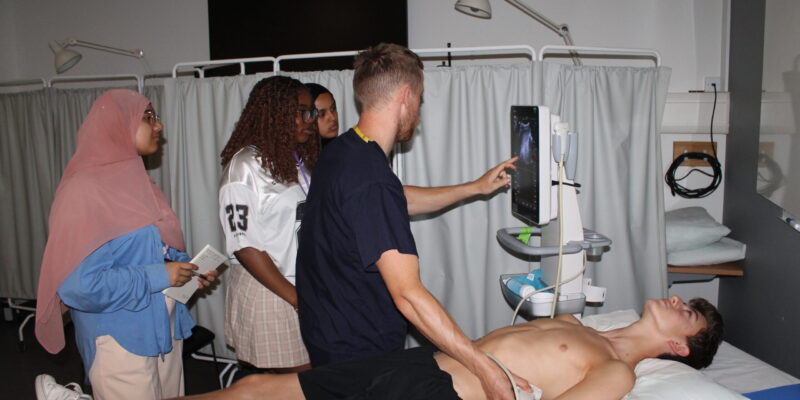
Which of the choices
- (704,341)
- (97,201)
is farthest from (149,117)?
(704,341)

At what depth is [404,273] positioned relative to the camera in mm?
1406

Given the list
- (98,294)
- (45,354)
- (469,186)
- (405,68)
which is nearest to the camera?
(405,68)

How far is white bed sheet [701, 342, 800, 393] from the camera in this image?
210 cm

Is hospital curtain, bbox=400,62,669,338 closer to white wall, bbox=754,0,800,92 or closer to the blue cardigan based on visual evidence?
white wall, bbox=754,0,800,92

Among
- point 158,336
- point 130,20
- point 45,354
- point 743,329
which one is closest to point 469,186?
point 158,336

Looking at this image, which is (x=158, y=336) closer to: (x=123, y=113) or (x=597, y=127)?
(x=123, y=113)

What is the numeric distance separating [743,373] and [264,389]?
1889mm

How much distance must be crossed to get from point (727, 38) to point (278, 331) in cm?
312

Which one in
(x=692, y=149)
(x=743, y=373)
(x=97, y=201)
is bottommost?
(x=743, y=373)

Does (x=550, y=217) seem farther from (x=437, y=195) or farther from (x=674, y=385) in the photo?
(x=674, y=385)

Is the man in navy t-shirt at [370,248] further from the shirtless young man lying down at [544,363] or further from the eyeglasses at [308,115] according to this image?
the eyeglasses at [308,115]

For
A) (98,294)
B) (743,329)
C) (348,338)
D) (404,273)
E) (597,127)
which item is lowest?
(743,329)

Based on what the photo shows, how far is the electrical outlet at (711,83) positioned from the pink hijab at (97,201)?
3153mm

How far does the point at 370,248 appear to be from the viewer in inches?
55.9
